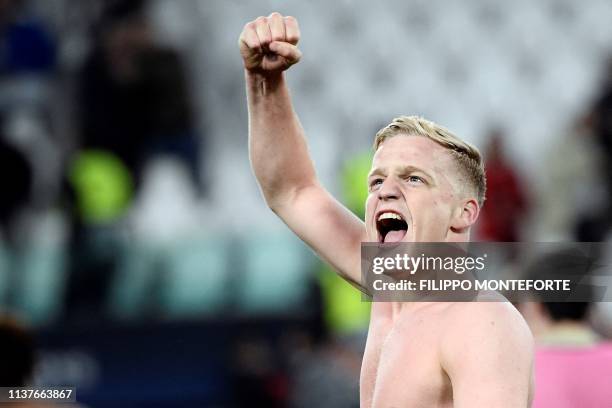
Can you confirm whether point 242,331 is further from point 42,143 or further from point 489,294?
point 489,294

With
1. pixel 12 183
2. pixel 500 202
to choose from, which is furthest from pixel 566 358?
pixel 12 183

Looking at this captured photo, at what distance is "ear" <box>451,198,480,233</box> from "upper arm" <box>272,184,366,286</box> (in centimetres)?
37

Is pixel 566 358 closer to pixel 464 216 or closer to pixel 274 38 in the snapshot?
pixel 464 216

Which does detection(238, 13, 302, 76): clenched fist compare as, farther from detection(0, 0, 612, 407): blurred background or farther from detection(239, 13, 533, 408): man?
detection(0, 0, 612, 407): blurred background

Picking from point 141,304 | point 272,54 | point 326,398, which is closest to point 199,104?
point 141,304

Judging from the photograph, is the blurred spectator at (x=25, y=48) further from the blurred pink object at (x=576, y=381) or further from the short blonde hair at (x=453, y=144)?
the short blonde hair at (x=453, y=144)

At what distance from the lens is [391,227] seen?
2738mm

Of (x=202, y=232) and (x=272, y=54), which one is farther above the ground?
(x=272, y=54)

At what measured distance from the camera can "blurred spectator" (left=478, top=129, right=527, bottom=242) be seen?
7938mm

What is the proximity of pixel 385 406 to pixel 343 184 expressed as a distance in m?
5.75

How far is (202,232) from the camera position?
8320 mm

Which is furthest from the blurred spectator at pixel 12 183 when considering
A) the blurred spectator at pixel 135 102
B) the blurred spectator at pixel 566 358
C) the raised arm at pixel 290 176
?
the raised arm at pixel 290 176

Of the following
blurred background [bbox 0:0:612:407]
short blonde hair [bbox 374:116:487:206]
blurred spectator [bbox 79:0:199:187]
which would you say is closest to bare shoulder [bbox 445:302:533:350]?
short blonde hair [bbox 374:116:487:206]

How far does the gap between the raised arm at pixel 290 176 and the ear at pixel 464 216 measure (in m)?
0.38
